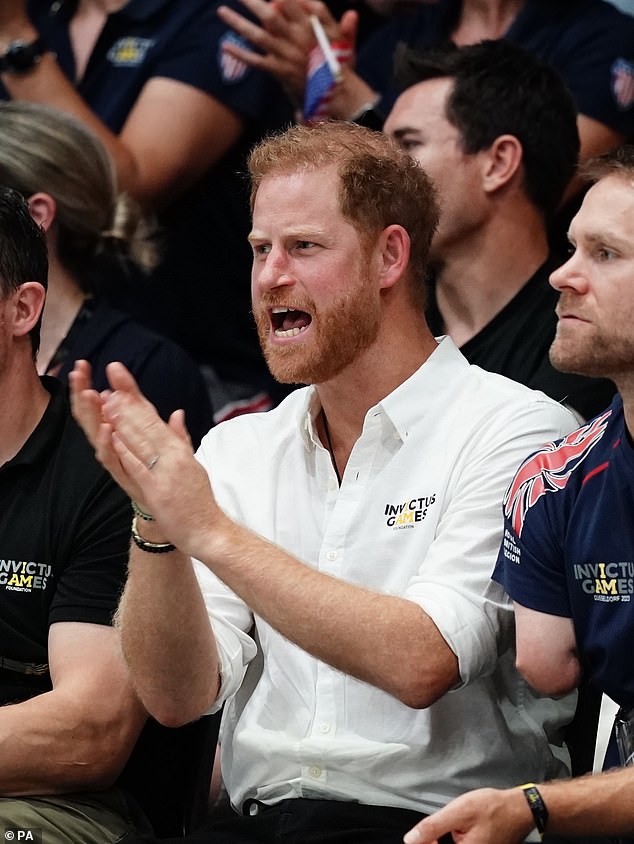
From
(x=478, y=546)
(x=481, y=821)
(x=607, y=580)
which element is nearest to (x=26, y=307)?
(x=478, y=546)

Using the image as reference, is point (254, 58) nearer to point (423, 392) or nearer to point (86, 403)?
point (423, 392)

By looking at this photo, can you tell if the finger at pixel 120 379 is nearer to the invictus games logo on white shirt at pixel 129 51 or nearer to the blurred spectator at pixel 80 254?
the blurred spectator at pixel 80 254

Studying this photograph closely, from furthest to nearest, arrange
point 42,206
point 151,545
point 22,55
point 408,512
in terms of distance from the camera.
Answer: point 22,55 → point 42,206 → point 408,512 → point 151,545

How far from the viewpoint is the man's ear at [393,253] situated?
8.94 ft

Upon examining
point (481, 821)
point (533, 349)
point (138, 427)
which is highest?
point (138, 427)

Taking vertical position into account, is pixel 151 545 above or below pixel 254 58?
below

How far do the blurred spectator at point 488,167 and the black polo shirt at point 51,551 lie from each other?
1124 mm

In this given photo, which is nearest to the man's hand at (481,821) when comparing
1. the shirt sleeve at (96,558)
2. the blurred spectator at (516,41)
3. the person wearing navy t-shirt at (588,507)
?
the person wearing navy t-shirt at (588,507)

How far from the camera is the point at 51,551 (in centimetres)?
275

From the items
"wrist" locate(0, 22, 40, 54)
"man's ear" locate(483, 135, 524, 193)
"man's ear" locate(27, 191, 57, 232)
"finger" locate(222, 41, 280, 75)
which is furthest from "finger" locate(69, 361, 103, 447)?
"wrist" locate(0, 22, 40, 54)

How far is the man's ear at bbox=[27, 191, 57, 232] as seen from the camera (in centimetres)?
362

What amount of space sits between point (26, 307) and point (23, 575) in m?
0.53

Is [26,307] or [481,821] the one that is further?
[26,307]

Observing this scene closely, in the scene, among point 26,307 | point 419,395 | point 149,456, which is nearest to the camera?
point 149,456
